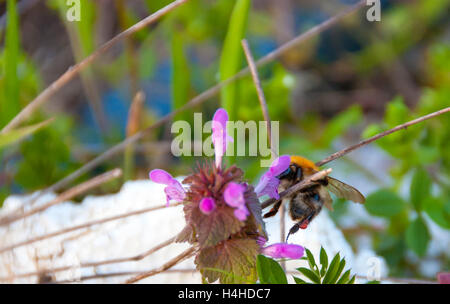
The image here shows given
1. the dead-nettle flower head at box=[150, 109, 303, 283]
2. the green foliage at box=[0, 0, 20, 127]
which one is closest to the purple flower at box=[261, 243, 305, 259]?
the dead-nettle flower head at box=[150, 109, 303, 283]

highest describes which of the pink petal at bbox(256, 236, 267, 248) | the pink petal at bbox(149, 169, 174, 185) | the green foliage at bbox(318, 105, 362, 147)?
the green foliage at bbox(318, 105, 362, 147)

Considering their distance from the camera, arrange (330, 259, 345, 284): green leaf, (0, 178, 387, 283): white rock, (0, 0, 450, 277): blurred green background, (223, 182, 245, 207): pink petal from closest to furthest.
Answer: (223, 182, 245, 207): pink petal → (330, 259, 345, 284): green leaf → (0, 178, 387, 283): white rock → (0, 0, 450, 277): blurred green background

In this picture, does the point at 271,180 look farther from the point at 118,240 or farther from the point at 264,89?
the point at 264,89

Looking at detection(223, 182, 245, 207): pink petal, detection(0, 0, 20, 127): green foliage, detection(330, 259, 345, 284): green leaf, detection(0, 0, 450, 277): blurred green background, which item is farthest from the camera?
detection(0, 0, 450, 277): blurred green background

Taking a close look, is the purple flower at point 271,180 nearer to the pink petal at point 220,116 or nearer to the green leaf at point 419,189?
the pink petal at point 220,116

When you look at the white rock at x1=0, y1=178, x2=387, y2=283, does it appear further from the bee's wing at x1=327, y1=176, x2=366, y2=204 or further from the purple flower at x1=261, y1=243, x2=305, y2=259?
the purple flower at x1=261, y1=243, x2=305, y2=259

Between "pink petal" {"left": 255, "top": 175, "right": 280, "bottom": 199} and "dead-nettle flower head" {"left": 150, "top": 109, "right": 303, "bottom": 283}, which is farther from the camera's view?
"pink petal" {"left": 255, "top": 175, "right": 280, "bottom": 199}

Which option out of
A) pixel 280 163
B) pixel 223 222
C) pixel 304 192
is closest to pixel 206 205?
A: pixel 223 222
